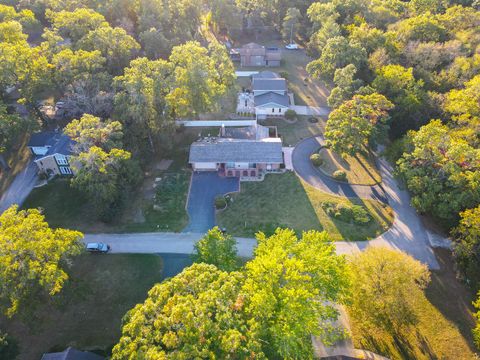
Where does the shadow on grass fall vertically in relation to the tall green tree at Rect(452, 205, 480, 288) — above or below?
below

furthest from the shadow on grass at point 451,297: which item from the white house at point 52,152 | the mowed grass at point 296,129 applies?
the white house at point 52,152

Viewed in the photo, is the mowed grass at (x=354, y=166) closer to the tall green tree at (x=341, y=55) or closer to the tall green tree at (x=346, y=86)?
the tall green tree at (x=346, y=86)

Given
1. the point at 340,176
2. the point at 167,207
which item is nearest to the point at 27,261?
the point at 167,207

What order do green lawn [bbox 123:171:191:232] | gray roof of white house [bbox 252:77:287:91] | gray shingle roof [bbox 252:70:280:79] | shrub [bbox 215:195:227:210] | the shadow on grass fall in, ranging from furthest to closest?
1. gray shingle roof [bbox 252:70:280:79]
2. gray roof of white house [bbox 252:77:287:91]
3. shrub [bbox 215:195:227:210]
4. green lawn [bbox 123:171:191:232]
5. the shadow on grass

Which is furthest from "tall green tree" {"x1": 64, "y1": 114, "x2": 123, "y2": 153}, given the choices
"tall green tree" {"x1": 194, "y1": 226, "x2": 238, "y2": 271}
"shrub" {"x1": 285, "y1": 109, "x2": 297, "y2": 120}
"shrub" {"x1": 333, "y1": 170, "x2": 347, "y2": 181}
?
"shrub" {"x1": 285, "y1": 109, "x2": 297, "y2": 120}

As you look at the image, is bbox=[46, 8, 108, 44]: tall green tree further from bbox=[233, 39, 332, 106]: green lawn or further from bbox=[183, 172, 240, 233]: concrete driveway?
bbox=[183, 172, 240, 233]: concrete driveway

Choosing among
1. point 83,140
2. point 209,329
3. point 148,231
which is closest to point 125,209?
point 148,231

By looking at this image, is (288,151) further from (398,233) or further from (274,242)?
(274,242)
